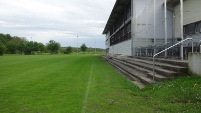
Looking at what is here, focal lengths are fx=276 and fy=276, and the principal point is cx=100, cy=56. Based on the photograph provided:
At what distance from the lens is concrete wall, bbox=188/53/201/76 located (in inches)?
333

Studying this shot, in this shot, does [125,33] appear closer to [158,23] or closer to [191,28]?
[158,23]

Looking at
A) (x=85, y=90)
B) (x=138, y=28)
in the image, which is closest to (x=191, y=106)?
(x=85, y=90)

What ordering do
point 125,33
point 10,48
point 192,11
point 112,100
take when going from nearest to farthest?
point 112,100 < point 192,11 < point 125,33 < point 10,48

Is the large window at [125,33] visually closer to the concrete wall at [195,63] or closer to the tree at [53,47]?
the concrete wall at [195,63]

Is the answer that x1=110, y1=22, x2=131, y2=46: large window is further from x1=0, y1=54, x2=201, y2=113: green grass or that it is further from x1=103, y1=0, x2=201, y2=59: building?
x1=0, y1=54, x2=201, y2=113: green grass

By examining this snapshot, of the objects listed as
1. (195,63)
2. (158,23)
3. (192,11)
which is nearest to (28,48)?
(158,23)

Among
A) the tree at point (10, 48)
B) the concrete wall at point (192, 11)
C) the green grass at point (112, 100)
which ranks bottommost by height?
the green grass at point (112, 100)

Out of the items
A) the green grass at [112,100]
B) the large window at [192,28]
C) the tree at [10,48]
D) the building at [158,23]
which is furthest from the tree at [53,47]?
the green grass at [112,100]

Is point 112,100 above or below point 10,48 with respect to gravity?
below

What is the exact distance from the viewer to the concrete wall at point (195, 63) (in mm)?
8462

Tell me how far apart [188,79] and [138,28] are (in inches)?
549

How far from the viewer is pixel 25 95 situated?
9.04 metres

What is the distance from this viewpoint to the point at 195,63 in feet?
28.6

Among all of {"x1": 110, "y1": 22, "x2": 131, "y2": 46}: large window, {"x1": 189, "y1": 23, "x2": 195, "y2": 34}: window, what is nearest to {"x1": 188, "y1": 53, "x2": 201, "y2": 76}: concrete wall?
{"x1": 189, "y1": 23, "x2": 195, "y2": 34}: window
